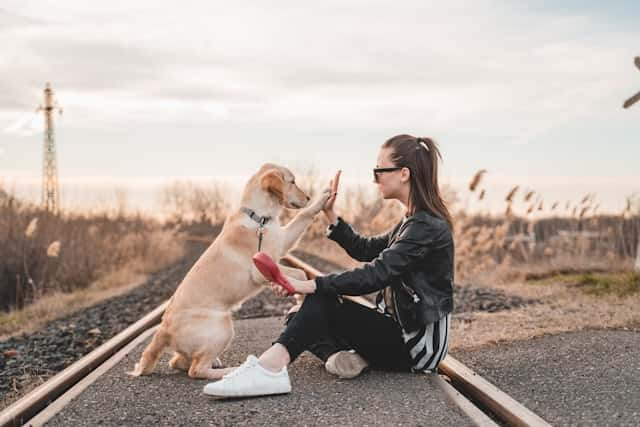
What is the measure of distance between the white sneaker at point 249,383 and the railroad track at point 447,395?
929 mm

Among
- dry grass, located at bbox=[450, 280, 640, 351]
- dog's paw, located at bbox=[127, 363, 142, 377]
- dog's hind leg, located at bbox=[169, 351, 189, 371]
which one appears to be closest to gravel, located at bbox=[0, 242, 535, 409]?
dry grass, located at bbox=[450, 280, 640, 351]

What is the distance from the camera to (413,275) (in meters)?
4.12

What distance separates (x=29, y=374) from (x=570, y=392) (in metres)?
→ 4.13

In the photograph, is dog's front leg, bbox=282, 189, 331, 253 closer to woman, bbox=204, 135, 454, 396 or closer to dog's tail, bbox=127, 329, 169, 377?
woman, bbox=204, 135, 454, 396

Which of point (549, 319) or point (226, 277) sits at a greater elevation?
point (226, 277)

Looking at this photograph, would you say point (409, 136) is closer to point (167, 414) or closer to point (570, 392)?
point (570, 392)

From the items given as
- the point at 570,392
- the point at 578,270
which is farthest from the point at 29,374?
the point at 578,270

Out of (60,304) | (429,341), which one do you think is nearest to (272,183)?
(429,341)

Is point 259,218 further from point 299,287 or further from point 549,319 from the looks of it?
point 549,319

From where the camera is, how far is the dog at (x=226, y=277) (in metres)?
4.21

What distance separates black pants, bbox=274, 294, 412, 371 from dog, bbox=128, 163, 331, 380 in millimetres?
434

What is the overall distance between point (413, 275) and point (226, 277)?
1.19 m

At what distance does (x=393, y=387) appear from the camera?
4.06m

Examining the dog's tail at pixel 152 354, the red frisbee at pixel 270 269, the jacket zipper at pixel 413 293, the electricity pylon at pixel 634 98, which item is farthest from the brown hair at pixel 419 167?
the electricity pylon at pixel 634 98
